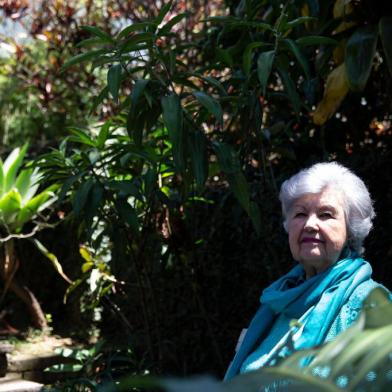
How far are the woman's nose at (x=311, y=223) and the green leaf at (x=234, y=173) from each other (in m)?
0.59

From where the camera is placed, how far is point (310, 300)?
252 cm

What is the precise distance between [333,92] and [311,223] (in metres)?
1.17

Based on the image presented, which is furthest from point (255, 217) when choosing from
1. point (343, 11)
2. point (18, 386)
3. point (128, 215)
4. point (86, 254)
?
point (18, 386)

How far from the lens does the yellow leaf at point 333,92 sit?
3598 millimetres

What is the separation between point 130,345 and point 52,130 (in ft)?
12.4

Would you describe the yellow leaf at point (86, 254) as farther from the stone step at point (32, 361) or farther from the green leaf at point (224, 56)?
the green leaf at point (224, 56)

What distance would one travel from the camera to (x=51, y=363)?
555cm

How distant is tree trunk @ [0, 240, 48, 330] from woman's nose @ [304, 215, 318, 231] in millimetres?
3444

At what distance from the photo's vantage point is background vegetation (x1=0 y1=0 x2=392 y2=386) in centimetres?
326

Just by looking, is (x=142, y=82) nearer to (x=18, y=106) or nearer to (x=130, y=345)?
(x=130, y=345)

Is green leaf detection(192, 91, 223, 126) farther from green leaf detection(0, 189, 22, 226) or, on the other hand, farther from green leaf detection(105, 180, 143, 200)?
green leaf detection(0, 189, 22, 226)

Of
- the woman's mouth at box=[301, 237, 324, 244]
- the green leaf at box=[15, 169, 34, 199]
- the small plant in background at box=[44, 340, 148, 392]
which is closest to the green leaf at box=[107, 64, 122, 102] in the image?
the woman's mouth at box=[301, 237, 324, 244]

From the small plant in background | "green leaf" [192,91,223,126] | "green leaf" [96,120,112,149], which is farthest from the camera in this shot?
the small plant in background

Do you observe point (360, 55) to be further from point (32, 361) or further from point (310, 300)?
point (32, 361)
